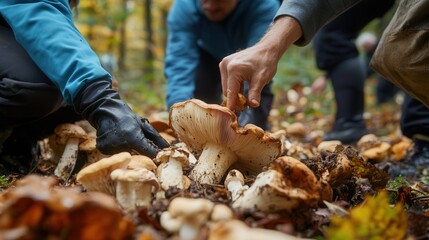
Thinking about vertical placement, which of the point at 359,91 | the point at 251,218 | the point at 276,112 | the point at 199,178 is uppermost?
the point at 251,218

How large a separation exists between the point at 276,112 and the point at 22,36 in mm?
6195

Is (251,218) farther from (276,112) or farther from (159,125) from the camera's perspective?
(276,112)

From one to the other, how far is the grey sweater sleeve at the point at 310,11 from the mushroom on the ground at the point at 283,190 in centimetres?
117

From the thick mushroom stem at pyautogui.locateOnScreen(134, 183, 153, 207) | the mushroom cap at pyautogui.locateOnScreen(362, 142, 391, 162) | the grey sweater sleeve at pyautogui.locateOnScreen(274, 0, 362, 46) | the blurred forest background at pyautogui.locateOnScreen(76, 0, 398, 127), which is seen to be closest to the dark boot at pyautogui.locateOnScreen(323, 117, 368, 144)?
the mushroom cap at pyautogui.locateOnScreen(362, 142, 391, 162)

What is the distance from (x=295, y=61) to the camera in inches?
711

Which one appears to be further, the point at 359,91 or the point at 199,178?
the point at 359,91

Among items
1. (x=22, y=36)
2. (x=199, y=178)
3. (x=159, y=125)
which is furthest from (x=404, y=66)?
(x=22, y=36)

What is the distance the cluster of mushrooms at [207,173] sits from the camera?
5.44 ft

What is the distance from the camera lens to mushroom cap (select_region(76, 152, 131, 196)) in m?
2.09

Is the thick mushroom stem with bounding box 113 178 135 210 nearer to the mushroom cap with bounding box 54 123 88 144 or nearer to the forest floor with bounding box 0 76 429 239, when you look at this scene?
the forest floor with bounding box 0 76 429 239

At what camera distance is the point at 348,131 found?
5.54 metres

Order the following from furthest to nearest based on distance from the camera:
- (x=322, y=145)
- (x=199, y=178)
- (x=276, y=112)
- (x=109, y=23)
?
(x=109, y=23) < (x=276, y=112) < (x=322, y=145) < (x=199, y=178)

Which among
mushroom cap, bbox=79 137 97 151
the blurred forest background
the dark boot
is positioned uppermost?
mushroom cap, bbox=79 137 97 151

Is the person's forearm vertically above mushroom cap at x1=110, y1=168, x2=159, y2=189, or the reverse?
the person's forearm
